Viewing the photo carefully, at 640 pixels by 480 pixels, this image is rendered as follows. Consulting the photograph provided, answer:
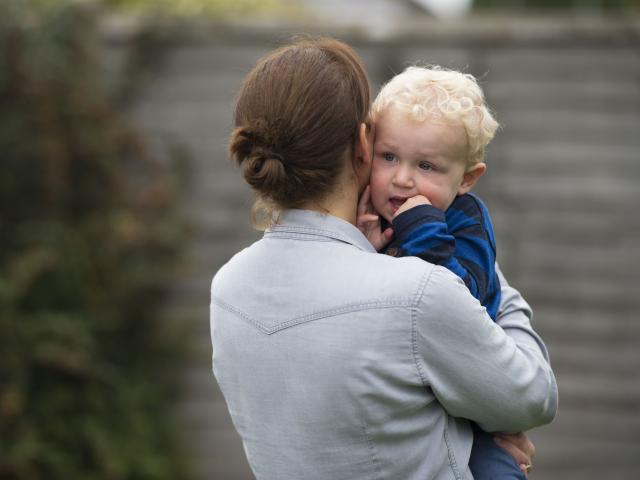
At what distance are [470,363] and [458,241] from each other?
0.32m

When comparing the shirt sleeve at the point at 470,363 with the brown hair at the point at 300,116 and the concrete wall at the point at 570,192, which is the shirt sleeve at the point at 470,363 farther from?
the concrete wall at the point at 570,192

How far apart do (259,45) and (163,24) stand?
532mm

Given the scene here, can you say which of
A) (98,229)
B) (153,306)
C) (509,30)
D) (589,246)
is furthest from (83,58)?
(589,246)

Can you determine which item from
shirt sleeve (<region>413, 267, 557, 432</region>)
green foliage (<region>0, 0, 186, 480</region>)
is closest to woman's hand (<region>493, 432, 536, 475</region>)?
shirt sleeve (<region>413, 267, 557, 432</region>)

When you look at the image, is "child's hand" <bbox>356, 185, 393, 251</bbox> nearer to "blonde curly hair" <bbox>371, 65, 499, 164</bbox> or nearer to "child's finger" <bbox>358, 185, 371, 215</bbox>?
"child's finger" <bbox>358, 185, 371, 215</bbox>

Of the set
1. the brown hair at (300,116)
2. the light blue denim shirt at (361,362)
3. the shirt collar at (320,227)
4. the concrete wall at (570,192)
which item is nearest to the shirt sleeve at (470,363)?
the light blue denim shirt at (361,362)

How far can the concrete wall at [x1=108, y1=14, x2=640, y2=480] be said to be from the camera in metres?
4.49

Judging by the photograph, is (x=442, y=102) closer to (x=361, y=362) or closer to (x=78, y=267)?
(x=361, y=362)

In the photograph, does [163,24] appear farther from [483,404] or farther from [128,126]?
[483,404]

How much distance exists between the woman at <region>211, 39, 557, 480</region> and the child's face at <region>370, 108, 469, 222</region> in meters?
0.08

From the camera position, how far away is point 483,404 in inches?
67.4

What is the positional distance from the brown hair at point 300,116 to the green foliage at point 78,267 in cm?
284

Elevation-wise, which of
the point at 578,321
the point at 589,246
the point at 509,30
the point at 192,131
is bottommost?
the point at 578,321

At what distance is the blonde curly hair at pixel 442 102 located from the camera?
189 centimetres
